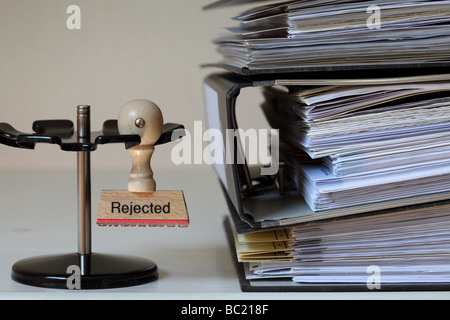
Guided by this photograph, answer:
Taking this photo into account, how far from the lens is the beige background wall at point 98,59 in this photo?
2.68m

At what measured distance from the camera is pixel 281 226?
80cm

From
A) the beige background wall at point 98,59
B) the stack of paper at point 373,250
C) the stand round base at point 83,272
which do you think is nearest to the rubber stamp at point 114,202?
the stand round base at point 83,272

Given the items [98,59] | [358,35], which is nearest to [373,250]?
[358,35]

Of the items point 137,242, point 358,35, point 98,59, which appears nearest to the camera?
point 358,35

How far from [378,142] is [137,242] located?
18.5 inches

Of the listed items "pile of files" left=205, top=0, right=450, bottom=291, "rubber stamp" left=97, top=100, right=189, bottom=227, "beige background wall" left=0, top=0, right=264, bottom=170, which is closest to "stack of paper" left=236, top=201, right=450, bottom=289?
"pile of files" left=205, top=0, right=450, bottom=291

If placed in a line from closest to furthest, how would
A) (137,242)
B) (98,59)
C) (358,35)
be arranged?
(358,35)
(137,242)
(98,59)

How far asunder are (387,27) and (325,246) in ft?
0.85

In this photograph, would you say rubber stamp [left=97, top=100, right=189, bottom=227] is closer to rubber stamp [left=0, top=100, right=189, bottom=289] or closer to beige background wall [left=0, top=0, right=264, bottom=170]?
rubber stamp [left=0, top=100, right=189, bottom=289]

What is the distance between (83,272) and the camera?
2.70 ft

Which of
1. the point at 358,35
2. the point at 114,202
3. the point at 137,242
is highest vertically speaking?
the point at 358,35

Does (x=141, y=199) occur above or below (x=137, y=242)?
above

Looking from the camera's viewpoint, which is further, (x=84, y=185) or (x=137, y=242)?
(x=137, y=242)

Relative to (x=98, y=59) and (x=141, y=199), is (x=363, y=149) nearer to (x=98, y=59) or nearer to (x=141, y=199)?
(x=141, y=199)
